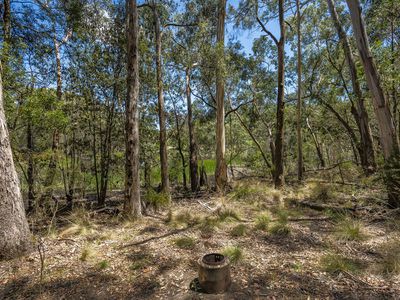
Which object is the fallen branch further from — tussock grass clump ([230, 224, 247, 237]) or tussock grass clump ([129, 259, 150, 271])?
tussock grass clump ([129, 259, 150, 271])

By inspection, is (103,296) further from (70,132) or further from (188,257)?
(70,132)

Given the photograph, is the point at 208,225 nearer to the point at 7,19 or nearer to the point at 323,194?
the point at 323,194

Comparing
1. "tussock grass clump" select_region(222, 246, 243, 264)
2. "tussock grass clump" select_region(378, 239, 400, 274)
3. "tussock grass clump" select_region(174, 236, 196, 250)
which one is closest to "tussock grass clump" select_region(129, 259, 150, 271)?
"tussock grass clump" select_region(174, 236, 196, 250)

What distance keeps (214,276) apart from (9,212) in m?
2.61

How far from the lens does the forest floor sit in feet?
7.78

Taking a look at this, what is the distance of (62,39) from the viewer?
262 inches

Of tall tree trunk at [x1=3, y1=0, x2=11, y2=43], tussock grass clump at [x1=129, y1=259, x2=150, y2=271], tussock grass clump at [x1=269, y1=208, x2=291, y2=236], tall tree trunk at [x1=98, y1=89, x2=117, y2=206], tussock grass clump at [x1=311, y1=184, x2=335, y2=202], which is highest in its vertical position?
tall tree trunk at [x1=3, y1=0, x2=11, y2=43]

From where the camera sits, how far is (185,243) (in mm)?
3520

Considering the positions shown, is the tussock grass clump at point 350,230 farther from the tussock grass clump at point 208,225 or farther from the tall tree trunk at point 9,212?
the tall tree trunk at point 9,212

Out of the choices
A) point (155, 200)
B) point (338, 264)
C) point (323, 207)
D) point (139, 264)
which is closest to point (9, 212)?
point (139, 264)

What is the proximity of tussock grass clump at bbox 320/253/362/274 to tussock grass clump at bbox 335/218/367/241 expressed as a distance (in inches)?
24.7

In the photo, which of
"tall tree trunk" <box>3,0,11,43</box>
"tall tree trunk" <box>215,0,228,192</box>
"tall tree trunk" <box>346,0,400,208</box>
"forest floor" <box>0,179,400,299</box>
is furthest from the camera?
"tall tree trunk" <box>215,0,228,192</box>

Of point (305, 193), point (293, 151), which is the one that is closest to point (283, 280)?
point (305, 193)

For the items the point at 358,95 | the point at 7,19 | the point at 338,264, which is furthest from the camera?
the point at 358,95
